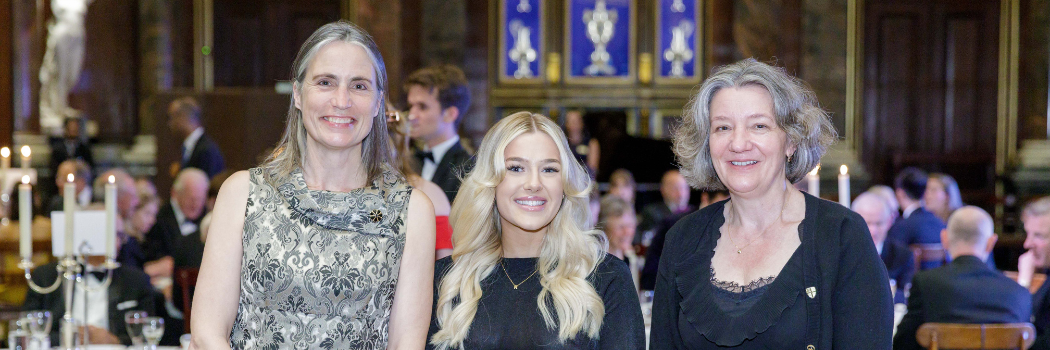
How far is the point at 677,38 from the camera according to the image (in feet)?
41.3

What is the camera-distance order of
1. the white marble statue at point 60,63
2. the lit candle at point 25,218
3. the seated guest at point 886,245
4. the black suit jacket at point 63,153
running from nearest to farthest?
the lit candle at point 25,218, the seated guest at point 886,245, the black suit jacket at point 63,153, the white marble statue at point 60,63

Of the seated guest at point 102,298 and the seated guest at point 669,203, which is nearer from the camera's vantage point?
the seated guest at point 102,298

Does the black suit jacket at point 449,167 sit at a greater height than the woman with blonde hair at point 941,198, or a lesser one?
greater

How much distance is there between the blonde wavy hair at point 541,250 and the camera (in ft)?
7.23

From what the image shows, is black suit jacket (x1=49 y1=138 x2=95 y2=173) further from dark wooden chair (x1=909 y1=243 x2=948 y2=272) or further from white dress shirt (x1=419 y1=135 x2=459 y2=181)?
dark wooden chair (x1=909 y1=243 x2=948 y2=272)

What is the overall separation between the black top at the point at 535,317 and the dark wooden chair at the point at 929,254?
4.22 meters

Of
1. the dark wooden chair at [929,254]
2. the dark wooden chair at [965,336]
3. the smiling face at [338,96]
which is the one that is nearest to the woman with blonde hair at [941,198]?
the dark wooden chair at [929,254]

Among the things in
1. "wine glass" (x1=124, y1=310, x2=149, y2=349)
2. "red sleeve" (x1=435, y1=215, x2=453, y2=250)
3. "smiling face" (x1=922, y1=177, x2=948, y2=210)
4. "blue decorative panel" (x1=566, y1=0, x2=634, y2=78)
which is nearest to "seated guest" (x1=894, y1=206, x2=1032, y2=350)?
"red sleeve" (x1=435, y1=215, x2=453, y2=250)

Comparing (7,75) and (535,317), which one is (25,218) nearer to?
(535,317)

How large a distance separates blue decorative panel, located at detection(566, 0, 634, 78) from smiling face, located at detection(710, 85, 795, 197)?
10.7 metres

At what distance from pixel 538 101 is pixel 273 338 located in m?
10.6

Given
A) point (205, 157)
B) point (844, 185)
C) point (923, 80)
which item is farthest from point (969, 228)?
point (923, 80)

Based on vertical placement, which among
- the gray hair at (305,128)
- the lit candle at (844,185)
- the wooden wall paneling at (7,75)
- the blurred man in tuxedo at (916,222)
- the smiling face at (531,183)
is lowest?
the blurred man in tuxedo at (916,222)

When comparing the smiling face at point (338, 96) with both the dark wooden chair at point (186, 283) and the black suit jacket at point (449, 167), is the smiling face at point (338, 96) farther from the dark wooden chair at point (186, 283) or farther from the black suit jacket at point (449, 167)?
the dark wooden chair at point (186, 283)
